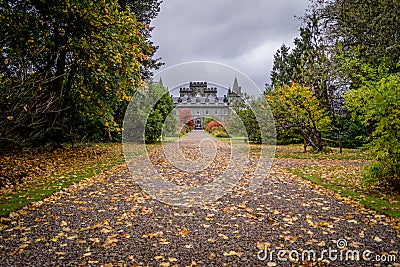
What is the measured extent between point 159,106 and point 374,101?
787 inches

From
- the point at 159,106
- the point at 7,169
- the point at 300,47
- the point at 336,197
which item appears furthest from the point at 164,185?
the point at 300,47

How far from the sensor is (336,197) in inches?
239

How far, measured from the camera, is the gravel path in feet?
10.9

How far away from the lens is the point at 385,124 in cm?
577

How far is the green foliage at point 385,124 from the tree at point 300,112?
948 centimetres

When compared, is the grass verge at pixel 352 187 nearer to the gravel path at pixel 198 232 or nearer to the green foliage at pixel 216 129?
the gravel path at pixel 198 232

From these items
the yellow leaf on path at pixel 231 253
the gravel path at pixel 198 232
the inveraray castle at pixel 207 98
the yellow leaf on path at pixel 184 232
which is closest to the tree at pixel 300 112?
the inveraray castle at pixel 207 98

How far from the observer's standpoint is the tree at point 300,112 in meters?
15.8

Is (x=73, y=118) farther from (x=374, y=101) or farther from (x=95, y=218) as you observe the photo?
(x=374, y=101)

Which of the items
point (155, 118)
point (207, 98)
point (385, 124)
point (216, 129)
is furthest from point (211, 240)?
point (216, 129)

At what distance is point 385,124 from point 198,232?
4307mm

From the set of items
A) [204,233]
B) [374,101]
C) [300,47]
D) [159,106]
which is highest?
[300,47]

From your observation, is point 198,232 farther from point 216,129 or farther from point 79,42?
point 216,129

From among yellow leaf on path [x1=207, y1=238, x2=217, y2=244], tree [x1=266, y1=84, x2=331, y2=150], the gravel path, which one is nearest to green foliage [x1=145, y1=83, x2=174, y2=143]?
tree [x1=266, y1=84, x2=331, y2=150]
